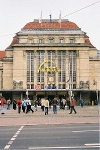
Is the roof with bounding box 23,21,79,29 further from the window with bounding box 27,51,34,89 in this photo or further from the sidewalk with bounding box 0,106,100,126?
the sidewalk with bounding box 0,106,100,126

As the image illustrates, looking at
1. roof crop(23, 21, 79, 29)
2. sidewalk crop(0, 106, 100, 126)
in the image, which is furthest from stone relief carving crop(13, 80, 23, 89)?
sidewalk crop(0, 106, 100, 126)

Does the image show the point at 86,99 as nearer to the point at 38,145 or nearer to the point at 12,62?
the point at 12,62

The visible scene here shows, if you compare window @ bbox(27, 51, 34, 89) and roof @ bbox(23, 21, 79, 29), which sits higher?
roof @ bbox(23, 21, 79, 29)

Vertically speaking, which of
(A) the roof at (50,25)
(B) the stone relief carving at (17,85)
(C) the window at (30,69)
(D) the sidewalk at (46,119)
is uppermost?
(A) the roof at (50,25)

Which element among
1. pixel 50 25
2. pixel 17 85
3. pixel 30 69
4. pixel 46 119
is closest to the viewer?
pixel 46 119

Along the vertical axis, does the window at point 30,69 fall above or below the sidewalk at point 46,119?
above

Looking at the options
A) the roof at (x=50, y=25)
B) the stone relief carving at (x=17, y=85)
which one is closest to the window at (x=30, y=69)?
the stone relief carving at (x=17, y=85)

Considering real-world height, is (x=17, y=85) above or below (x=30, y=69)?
below

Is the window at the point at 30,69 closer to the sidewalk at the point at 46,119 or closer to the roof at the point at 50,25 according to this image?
the roof at the point at 50,25

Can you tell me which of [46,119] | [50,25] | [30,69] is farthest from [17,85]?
[46,119]

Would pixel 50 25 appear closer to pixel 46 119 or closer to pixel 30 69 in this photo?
pixel 30 69

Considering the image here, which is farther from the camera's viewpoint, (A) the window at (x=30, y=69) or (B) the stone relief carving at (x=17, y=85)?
(A) the window at (x=30, y=69)

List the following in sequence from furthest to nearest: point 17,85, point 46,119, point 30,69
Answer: point 30,69
point 17,85
point 46,119

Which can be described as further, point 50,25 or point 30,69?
point 50,25
